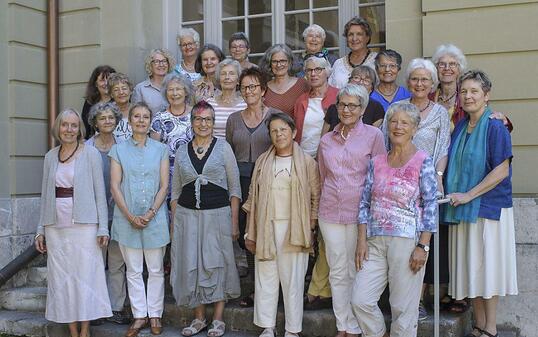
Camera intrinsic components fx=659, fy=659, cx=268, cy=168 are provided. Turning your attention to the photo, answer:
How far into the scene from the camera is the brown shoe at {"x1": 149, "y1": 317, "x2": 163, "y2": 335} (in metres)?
5.34

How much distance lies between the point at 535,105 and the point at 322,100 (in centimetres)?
184

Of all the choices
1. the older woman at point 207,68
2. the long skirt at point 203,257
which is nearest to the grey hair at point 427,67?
the long skirt at point 203,257

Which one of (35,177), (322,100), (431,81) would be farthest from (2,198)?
(431,81)

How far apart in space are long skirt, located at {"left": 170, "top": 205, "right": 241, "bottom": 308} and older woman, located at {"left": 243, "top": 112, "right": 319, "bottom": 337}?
341mm

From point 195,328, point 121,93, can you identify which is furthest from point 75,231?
point 121,93

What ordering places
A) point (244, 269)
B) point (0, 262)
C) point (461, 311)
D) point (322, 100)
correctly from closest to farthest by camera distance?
point (461, 311), point (322, 100), point (244, 269), point (0, 262)

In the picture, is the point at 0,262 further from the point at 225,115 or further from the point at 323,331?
the point at 323,331

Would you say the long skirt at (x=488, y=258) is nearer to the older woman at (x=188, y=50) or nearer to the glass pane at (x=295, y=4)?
the older woman at (x=188, y=50)

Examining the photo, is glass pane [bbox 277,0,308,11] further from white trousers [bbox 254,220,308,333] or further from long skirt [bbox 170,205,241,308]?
white trousers [bbox 254,220,308,333]

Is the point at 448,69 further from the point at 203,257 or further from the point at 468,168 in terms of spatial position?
the point at 203,257

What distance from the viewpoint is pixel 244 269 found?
607 cm

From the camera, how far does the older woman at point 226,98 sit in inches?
226

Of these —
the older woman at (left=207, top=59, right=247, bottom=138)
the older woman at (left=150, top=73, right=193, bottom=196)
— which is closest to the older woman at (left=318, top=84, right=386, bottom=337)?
the older woman at (left=207, top=59, right=247, bottom=138)

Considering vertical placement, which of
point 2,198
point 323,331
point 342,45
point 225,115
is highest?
point 342,45
